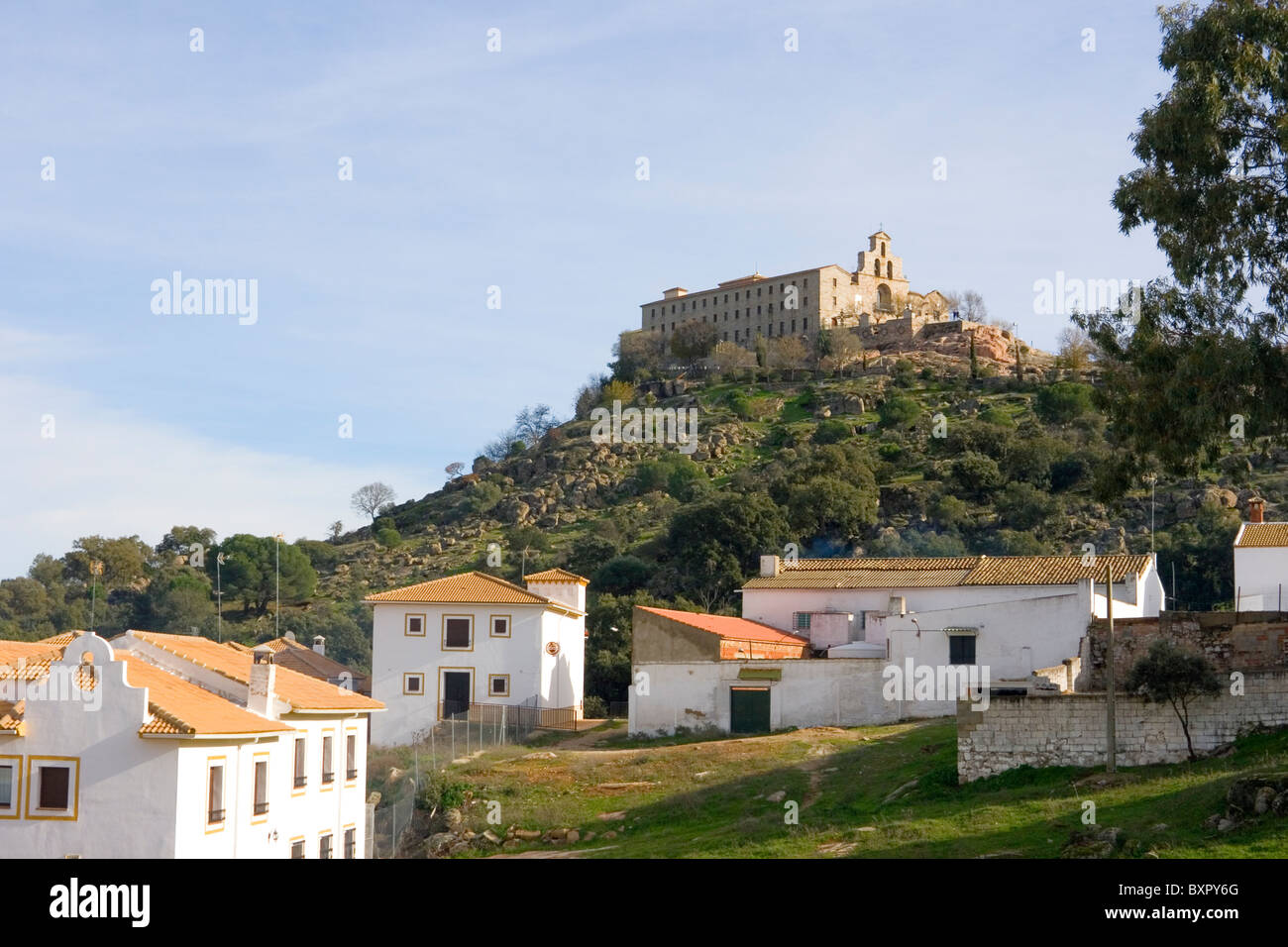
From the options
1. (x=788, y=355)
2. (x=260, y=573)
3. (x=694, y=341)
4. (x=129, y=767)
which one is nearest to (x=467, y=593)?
(x=129, y=767)

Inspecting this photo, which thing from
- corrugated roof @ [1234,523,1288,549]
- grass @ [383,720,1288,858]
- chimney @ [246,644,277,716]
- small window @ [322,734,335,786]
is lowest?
grass @ [383,720,1288,858]

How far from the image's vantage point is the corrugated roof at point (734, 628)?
47750 millimetres

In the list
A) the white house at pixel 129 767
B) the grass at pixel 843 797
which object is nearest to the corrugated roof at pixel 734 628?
the grass at pixel 843 797

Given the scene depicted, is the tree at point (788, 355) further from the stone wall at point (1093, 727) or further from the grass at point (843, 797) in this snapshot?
the stone wall at point (1093, 727)

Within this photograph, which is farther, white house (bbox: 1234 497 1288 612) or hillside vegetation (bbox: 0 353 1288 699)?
hillside vegetation (bbox: 0 353 1288 699)

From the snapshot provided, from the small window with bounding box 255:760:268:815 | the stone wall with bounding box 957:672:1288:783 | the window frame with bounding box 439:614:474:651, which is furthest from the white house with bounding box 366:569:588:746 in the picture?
the stone wall with bounding box 957:672:1288:783

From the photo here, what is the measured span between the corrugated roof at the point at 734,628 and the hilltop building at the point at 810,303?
104 m

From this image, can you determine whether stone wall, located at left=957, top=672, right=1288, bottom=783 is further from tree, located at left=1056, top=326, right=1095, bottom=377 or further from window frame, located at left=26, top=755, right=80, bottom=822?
tree, located at left=1056, top=326, right=1095, bottom=377

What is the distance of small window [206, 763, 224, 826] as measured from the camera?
26.9 meters

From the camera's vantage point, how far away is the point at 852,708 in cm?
4509

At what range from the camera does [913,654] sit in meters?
45.2

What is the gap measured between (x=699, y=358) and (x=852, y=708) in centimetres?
11817

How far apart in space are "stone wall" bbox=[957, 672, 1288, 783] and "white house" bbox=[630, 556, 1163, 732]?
27.3ft
